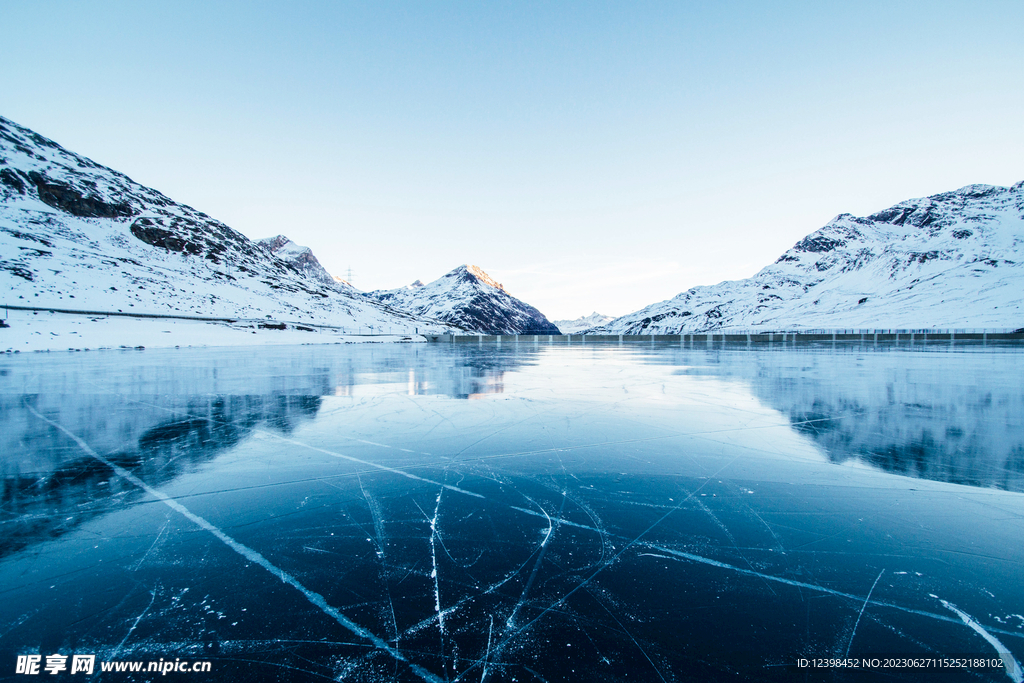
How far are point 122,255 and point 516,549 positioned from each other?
464 ft

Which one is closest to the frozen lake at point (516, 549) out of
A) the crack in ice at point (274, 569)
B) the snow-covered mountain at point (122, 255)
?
the crack in ice at point (274, 569)

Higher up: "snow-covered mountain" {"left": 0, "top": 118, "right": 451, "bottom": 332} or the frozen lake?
"snow-covered mountain" {"left": 0, "top": 118, "right": 451, "bottom": 332}

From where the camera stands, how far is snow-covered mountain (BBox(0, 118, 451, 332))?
7556cm

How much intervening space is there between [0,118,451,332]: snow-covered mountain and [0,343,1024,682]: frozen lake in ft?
272

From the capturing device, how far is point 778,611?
235cm

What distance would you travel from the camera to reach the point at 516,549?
3.06m

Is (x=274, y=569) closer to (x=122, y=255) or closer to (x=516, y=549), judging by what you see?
(x=516, y=549)

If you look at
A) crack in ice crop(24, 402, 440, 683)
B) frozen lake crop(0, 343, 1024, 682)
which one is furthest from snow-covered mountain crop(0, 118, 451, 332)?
frozen lake crop(0, 343, 1024, 682)

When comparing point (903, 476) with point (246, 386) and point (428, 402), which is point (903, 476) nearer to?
point (428, 402)

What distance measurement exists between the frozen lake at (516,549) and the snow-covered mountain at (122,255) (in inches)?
3258

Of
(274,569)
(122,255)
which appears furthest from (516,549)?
(122,255)

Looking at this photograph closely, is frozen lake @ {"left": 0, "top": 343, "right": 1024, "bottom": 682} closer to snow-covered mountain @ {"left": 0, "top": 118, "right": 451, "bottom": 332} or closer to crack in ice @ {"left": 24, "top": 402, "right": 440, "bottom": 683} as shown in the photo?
crack in ice @ {"left": 24, "top": 402, "right": 440, "bottom": 683}

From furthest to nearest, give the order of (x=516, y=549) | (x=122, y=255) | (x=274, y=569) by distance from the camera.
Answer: (x=122, y=255) < (x=516, y=549) < (x=274, y=569)

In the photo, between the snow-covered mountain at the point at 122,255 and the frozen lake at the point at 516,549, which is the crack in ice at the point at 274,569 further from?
the snow-covered mountain at the point at 122,255
